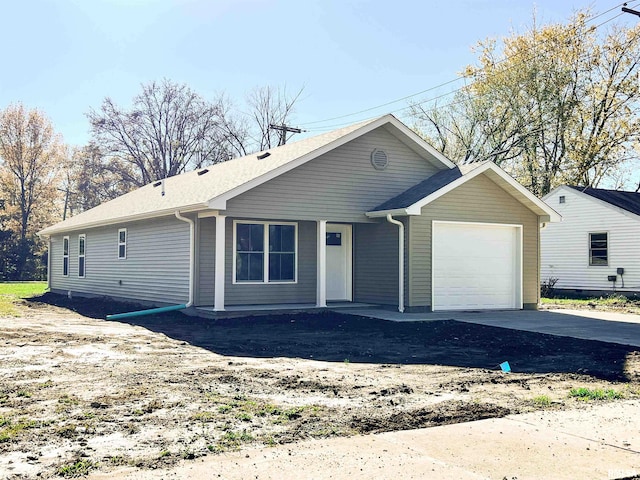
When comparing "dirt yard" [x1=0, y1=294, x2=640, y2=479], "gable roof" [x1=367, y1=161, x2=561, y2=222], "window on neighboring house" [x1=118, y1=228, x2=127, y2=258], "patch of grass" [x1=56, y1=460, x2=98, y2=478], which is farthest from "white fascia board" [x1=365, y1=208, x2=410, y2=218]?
"patch of grass" [x1=56, y1=460, x2=98, y2=478]

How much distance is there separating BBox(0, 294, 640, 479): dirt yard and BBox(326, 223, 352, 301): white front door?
14.8 ft

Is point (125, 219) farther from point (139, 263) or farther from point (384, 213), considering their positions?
point (384, 213)

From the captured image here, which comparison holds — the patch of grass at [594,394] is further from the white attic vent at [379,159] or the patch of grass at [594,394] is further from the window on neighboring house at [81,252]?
the window on neighboring house at [81,252]

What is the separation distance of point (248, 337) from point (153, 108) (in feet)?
128

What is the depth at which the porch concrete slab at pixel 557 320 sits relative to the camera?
12320 millimetres

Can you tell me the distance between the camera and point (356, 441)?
5.20m

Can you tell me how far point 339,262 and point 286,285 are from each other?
1909 millimetres

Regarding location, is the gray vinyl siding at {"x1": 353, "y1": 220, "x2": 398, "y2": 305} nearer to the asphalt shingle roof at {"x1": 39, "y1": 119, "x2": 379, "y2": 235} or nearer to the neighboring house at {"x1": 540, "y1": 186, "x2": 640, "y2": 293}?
the asphalt shingle roof at {"x1": 39, "y1": 119, "x2": 379, "y2": 235}

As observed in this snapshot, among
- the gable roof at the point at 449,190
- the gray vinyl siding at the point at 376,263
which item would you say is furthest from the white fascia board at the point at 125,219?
the gray vinyl siding at the point at 376,263

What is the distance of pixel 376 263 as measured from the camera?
56.5 ft

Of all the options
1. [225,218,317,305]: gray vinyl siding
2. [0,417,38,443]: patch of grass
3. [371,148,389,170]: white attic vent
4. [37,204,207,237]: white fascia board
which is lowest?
[0,417,38,443]: patch of grass

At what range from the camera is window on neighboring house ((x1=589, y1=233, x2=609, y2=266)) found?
24938 millimetres

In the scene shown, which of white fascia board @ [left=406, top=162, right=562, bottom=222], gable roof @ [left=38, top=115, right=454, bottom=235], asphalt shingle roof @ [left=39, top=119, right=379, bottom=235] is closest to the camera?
gable roof @ [left=38, top=115, right=454, bottom=235]

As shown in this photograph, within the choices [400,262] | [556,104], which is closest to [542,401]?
[400,262]
